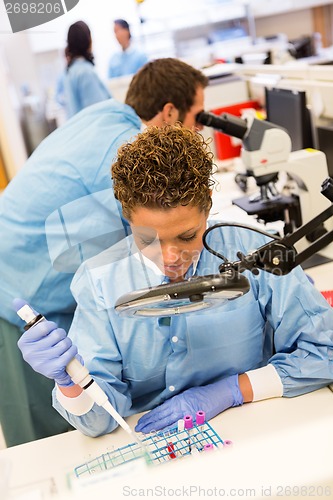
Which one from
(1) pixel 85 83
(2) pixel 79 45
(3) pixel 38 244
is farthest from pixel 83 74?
(3) pixel 38 244

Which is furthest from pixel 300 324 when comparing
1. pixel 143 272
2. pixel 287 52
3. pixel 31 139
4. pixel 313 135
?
pixel 31 139

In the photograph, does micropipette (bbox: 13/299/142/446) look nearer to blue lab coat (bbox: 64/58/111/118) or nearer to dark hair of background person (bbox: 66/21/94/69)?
dark hair of background person (bbox: 66/21/94/69)

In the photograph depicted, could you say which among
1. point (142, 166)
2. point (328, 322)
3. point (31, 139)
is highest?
point (142, 166)

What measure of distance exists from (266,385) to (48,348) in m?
0.47

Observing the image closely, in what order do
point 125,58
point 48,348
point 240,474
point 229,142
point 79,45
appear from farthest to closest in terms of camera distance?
point 125,58 < point 79,45 < point 229,142 < point 48,348 < point 240,474

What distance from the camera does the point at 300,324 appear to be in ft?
3.60

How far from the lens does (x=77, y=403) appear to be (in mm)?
951

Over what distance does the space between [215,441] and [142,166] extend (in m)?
0.49

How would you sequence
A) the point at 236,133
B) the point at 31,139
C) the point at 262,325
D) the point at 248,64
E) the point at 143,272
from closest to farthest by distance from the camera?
the point at 143,272
the point at 262,325
the point at 236,133
the point at 248,64
the point at 31,139

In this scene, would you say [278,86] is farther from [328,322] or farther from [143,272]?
[143,272]

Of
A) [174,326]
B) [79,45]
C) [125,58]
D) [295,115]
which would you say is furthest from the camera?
[125,58]

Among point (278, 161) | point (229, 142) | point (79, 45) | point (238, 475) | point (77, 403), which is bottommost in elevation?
point (229, 142)

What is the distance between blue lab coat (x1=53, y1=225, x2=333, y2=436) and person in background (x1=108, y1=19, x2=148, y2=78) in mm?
3544

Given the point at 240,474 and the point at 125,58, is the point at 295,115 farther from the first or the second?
the point at 125,58
